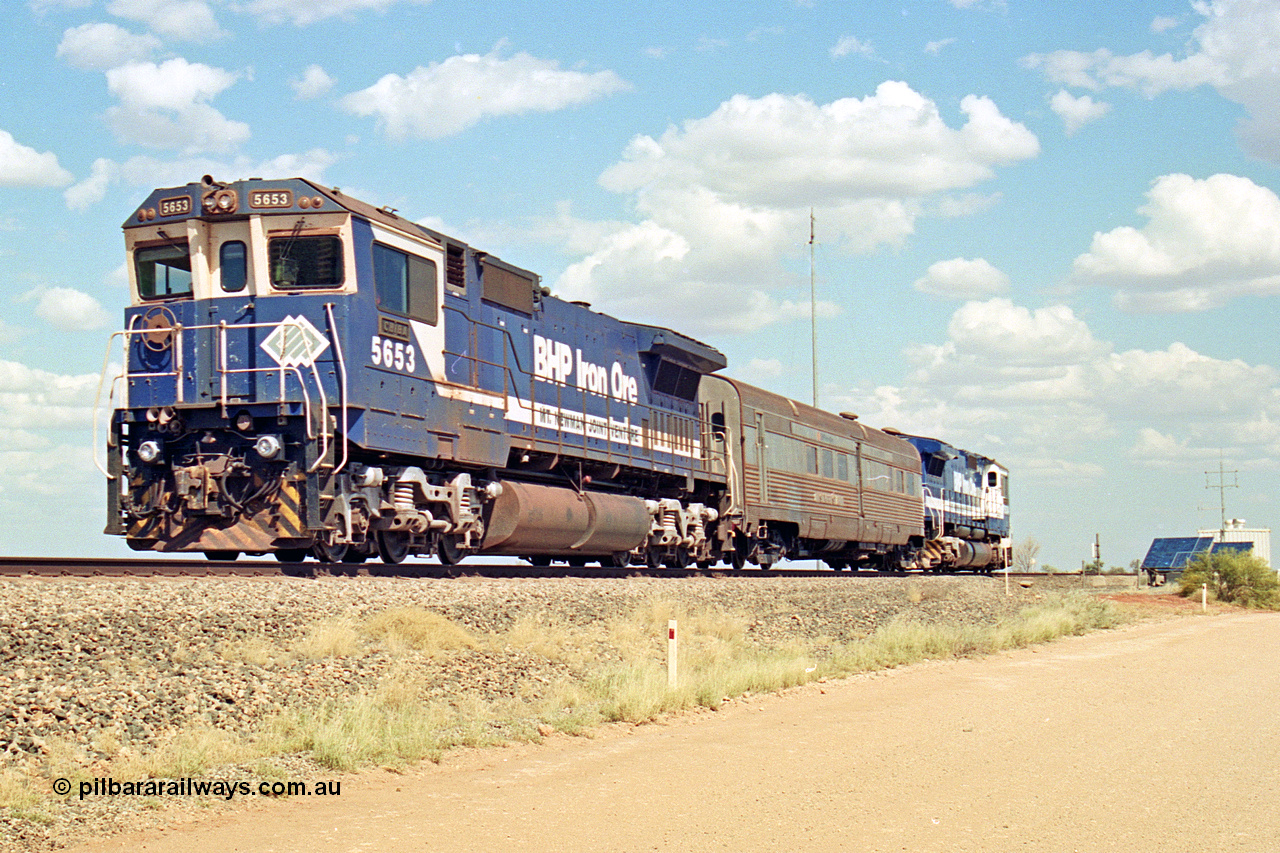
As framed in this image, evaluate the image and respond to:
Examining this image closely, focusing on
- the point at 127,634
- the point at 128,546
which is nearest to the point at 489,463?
the point at 128,546

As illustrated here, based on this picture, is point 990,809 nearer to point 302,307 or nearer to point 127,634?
point 127,634

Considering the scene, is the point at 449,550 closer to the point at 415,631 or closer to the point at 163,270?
the point at 163,270

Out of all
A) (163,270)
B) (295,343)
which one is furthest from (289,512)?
(163,270)

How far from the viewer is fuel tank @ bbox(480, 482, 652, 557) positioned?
16219 mm

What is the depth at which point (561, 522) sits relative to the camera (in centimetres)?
1739

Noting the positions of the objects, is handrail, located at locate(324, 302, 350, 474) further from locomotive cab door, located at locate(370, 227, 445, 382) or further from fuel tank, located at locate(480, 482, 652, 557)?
fuel tank, located at locate(480, 482, 652, 557)

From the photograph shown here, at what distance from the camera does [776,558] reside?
26609 mm

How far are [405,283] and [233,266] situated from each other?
2.00m

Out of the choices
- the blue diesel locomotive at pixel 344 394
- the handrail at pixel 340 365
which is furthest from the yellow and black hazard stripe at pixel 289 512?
the handrail at pixel 340 365

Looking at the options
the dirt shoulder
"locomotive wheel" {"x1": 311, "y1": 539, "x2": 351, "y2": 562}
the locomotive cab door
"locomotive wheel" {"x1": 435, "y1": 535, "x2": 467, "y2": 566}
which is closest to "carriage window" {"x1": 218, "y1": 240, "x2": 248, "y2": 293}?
the locomotive cab door

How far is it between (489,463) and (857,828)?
10151 mm

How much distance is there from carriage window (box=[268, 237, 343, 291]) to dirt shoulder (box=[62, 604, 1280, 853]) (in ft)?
22.1

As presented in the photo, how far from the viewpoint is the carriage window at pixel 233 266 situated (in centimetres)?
1373

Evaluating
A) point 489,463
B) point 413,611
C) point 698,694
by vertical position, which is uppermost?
point 489,463
